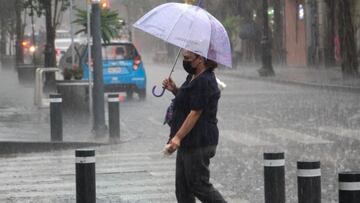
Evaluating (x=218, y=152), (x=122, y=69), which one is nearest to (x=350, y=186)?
(x=218, y=152)

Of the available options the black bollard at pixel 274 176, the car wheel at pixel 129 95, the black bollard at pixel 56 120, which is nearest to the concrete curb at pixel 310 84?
the car wheel at pixel 129 95

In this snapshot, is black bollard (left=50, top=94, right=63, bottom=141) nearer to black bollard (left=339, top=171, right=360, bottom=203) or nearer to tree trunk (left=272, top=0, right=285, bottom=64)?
black bollard (left=339, top=171, right=360, bottom=203)

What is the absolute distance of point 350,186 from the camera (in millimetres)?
5539

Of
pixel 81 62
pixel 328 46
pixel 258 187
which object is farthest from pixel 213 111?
pixel 328 46

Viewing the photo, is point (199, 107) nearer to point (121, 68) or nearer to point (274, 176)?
point (274, 176)

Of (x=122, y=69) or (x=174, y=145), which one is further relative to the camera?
(x=122, y=69)

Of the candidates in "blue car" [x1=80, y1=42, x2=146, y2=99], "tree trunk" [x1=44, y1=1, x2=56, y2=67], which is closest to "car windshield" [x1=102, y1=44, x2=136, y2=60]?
"blue car" [x1=80, y1=42, x2=146, y2=99]

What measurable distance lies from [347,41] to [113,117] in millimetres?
15799

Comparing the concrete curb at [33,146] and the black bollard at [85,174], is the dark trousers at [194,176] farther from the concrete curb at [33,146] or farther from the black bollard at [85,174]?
the concrete curb at [33,146]

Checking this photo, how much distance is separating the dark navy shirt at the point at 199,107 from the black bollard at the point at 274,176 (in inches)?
22.4

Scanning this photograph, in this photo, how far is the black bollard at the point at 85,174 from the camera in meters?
7.17

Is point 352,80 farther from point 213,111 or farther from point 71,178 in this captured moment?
point 213,111

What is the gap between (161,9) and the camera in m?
6.97

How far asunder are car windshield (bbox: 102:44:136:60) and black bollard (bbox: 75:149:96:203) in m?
17.8
